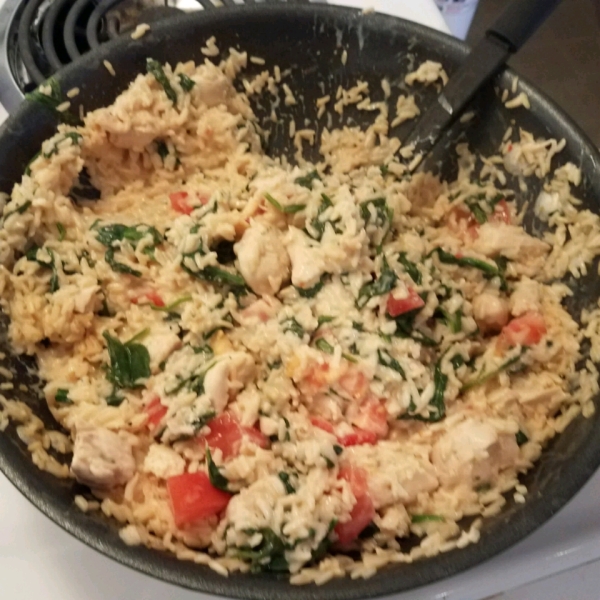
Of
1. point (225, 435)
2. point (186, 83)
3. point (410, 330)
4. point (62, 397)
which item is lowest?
point (62, 397)

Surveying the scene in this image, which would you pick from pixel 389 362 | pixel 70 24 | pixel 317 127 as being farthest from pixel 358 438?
pixel 70 24

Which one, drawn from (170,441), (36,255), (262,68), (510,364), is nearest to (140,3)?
(262,68)

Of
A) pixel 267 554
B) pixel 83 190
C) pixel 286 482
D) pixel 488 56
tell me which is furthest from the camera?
pixel 83 190

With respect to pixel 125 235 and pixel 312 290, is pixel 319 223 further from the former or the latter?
pixel 125 235

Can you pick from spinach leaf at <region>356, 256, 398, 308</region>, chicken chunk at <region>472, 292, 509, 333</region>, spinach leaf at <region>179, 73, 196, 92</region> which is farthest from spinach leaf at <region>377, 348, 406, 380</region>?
spinach leaf at <region>179, 73, 196, 92</region>

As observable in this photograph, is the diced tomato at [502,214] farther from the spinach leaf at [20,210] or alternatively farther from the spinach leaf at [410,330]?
the spinach leaf at [20,210]

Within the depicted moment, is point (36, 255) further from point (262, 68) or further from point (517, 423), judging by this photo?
point (517, 423)
